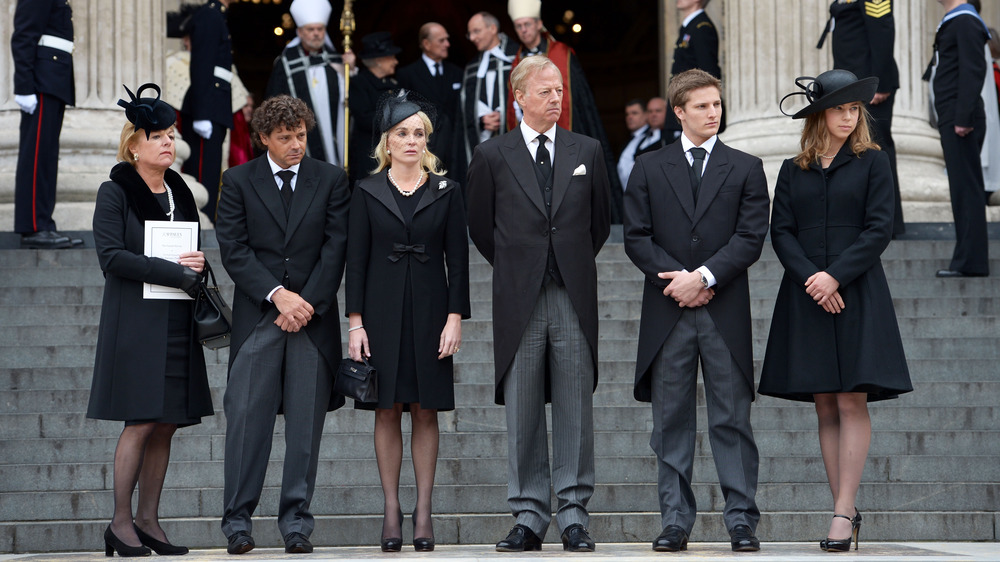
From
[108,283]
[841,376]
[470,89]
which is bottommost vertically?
[841,376]

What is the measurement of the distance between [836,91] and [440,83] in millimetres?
6969

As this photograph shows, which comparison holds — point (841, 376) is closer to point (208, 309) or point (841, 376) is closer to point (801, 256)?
point (801, 256)

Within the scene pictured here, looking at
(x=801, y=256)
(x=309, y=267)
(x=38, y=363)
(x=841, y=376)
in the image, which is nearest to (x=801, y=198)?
(x=801, y=256)

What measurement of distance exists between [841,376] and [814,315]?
0.92 feet

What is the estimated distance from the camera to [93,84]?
11.2 m

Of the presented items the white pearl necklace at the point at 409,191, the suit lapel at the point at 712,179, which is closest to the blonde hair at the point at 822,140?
the suit lapel at the point at 712,179

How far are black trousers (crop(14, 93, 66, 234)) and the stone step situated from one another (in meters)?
3.45

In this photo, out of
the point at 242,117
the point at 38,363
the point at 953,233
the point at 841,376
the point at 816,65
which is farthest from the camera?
the point at 242,117

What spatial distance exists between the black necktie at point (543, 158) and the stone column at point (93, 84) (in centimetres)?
593

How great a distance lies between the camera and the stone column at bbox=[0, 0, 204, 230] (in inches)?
432

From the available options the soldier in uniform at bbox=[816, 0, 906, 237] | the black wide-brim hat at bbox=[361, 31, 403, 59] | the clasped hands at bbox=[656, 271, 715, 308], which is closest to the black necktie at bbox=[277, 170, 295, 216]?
the clasped hands at bbox=[656, 271, 715, 308]

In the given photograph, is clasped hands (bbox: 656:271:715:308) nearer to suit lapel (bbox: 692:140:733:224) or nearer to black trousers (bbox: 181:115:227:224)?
suit lapel (bbox: 692:140:733:224)

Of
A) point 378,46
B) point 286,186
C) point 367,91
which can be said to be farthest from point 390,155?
point 378,46

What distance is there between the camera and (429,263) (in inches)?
235
